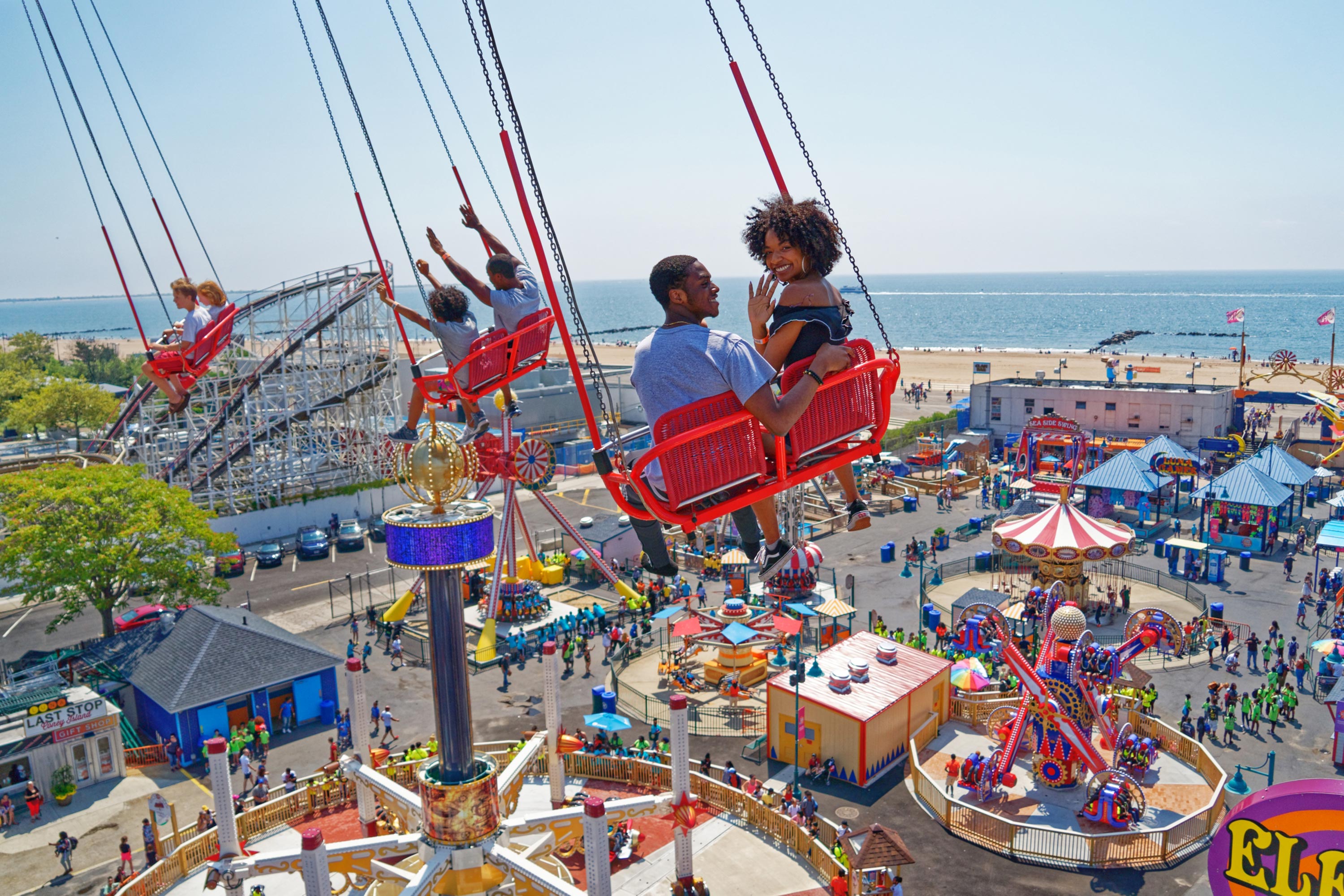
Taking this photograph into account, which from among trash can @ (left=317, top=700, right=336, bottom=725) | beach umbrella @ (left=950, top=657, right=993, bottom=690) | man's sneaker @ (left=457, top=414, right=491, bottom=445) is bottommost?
trash can @ (left=317, top=700, right=336, bottom=725)

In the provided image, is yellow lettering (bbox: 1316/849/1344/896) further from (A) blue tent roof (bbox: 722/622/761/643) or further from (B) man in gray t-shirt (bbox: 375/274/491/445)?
(A) blue tent roof (bbox: 722/622/761/643)

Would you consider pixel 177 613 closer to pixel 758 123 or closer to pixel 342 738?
pixel 342 738

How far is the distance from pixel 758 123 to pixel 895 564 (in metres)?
32.3

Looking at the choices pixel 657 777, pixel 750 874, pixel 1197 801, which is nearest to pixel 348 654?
pixel 657 777

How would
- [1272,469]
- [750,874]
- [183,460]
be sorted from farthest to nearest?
[183,460]
[1272,469]
[750,874]

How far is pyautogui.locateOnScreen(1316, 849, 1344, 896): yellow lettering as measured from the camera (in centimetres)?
769

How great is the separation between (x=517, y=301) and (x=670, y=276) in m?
13.7

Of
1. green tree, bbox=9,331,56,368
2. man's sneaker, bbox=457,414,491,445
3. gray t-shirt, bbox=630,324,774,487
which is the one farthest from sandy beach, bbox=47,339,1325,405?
gray t-shirt, bbox=630,324,774,487

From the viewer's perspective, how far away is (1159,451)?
141 ft

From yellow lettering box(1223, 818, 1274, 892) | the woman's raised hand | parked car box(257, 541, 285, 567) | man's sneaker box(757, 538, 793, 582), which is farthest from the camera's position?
parked car box(257, 541, 285, 567)

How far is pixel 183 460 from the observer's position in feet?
145

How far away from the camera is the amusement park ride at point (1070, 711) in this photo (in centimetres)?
2011

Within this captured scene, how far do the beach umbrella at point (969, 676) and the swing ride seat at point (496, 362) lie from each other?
12.8 meters

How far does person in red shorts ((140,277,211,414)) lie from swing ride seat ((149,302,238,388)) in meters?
0.02
